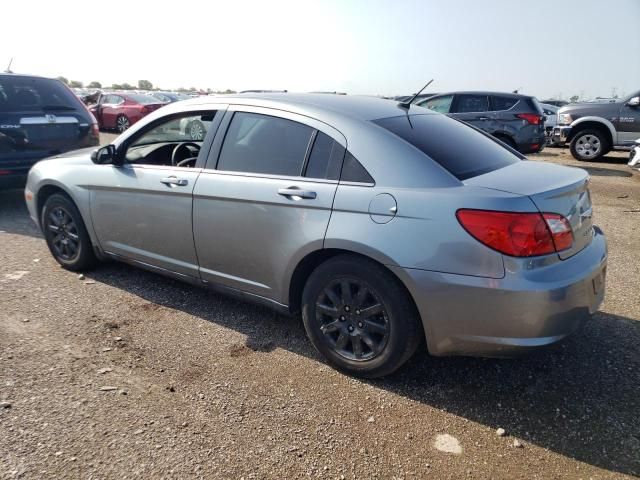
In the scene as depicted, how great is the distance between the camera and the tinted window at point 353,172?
2710mm

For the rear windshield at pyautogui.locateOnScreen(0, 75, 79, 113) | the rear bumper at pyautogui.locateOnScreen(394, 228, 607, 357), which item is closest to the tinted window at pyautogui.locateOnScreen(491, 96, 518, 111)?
the rear windshield at pyautogui.locateOnScreen(0, 75, 79, 113)

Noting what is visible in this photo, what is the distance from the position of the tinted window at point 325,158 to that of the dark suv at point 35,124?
486 cm

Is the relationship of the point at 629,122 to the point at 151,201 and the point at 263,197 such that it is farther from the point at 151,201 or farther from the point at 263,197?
the point at 151,201

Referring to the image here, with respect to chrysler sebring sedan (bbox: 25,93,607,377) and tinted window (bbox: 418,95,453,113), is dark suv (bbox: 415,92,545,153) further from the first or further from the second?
chrysler sebring sedan (bbox: 25,93,607,377)

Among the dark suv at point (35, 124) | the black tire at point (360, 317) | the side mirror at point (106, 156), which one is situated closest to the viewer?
the black tire at point (360, 317)

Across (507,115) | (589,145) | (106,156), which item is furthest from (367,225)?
(589,145)

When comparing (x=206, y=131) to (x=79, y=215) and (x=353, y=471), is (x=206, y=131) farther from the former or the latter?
(x=353, y=471)

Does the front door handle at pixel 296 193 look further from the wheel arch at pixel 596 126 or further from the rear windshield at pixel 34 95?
the wheel arch at pixel 596 126

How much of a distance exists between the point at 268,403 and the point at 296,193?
120 cm

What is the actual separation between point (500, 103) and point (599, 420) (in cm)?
929

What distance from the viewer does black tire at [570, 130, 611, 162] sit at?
11555mm

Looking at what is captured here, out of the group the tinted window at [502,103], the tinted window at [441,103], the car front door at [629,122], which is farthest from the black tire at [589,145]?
the tinted window at [441,103]

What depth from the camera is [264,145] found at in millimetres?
3160

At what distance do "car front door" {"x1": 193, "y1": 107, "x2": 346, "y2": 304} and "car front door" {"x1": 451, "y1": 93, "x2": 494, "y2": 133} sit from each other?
8293 millimetres
